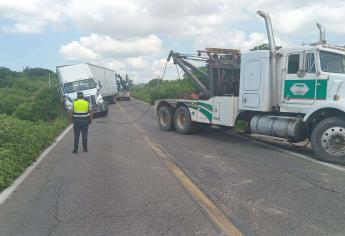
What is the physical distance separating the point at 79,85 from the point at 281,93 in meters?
16.6

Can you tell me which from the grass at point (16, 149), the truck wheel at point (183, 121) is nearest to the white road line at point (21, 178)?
the grass at point (16, 149)

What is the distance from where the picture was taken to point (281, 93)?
11125 mm

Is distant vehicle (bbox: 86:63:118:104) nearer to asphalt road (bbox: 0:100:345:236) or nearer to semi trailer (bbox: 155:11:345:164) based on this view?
semi trailer (bbox: 155:11:345:164)

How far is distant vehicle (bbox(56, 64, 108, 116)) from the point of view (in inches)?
955

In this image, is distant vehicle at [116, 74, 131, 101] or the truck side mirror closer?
the truck side mirror

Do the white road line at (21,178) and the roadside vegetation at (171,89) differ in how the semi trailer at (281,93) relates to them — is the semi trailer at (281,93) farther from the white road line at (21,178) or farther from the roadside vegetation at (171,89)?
the white road line at (21,178)

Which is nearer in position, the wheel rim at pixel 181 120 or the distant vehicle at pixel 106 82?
the wheel rim at pixel 181 120

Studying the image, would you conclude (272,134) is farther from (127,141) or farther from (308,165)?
(127,141)

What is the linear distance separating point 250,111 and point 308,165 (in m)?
3.57

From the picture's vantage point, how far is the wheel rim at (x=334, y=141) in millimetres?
9273

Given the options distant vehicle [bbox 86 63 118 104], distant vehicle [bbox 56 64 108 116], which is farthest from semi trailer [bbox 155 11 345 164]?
distant vehicle [bbox 86 63 118 104]

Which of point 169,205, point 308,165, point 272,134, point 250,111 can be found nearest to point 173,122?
point 250,111

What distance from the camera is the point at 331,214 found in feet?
17.9

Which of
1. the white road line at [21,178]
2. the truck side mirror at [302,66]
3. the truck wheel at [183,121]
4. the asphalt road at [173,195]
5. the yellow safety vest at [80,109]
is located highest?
the truck side mirror at [302,66]
